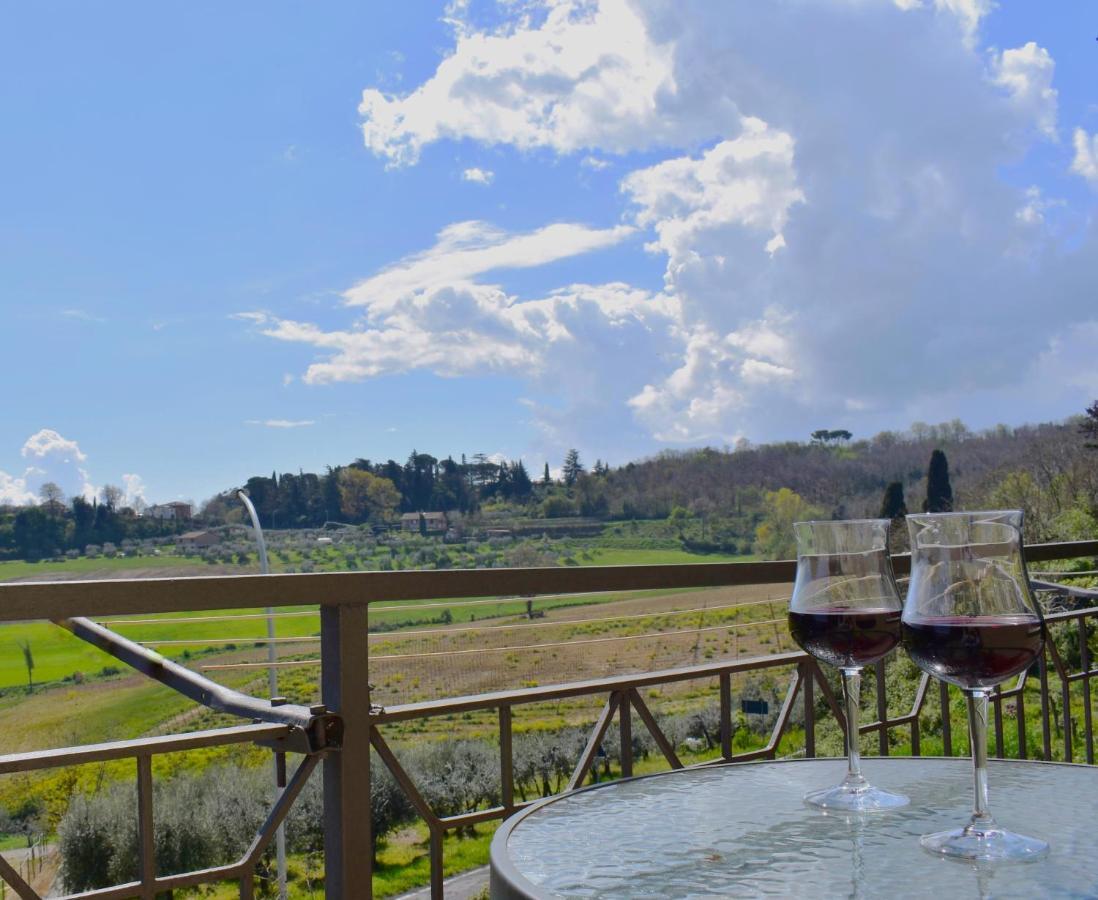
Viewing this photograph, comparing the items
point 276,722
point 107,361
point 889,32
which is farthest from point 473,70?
point 276,722

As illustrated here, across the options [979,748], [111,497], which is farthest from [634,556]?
[979,748]

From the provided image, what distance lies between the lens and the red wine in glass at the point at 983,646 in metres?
0.66

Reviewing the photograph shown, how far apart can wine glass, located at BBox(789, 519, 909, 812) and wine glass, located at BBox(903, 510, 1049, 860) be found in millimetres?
128

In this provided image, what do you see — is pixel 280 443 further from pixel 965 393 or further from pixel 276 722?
pixel 276 722

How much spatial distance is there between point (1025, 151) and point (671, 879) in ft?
123

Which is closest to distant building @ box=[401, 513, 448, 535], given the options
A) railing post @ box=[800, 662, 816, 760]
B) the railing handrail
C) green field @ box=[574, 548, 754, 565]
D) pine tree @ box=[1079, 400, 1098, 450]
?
green field @ box=[574, 548, 754, 565]

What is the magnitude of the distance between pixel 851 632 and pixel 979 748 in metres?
0.19

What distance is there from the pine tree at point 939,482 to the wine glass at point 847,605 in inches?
1152

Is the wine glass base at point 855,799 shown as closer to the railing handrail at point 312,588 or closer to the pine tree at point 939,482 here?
the railing handrail at point 312,588

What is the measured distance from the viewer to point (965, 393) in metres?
39.1

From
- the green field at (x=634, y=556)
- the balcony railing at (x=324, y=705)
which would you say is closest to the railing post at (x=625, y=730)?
the balcony railing at (x=324, y=705)

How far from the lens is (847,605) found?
838 mm

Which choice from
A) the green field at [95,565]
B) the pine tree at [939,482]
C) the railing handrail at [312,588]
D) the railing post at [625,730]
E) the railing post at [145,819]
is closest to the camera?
the railing handrail at [312,588]

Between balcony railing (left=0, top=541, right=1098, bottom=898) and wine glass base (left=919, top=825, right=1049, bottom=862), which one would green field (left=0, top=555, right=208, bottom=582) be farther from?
wine glass base (left=919, top=825, right=1049, bottom=862)
